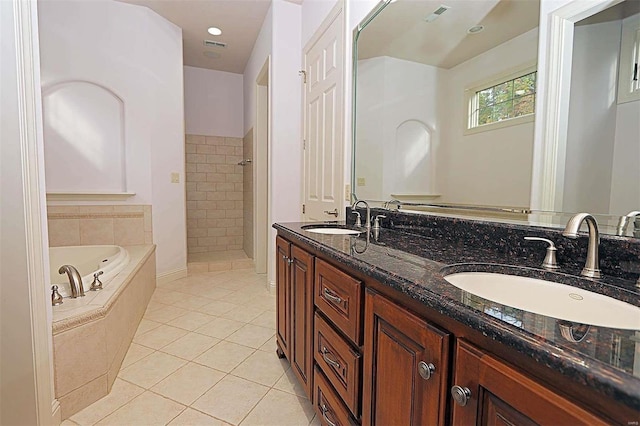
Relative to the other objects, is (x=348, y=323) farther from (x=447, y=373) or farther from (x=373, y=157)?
(x=373, y=157)

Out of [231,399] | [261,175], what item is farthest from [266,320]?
[261,175]

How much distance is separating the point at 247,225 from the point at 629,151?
162 inches

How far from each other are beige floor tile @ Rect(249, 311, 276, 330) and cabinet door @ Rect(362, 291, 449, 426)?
1.58m

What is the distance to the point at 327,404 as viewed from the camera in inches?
46.8

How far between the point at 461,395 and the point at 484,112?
1019 mm

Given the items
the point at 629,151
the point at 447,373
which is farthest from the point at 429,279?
the point at 629,151

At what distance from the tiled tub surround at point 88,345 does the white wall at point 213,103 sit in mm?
3054

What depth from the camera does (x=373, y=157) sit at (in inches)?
76.7

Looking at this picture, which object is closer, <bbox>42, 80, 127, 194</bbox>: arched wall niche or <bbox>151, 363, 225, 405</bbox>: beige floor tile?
<bbox>151, 363, 225, 405</bbox>: beige floor tile

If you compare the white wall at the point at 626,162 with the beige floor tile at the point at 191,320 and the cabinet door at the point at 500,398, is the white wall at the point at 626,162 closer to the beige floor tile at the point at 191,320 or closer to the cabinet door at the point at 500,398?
the cabinet door at the point at 500,398

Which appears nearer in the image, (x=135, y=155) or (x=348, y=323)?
(x=348, y=323)

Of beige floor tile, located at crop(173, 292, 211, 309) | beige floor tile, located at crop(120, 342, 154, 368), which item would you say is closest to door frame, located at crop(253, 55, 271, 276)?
beige floor tile, located at crop(173, 292, 211, 309)

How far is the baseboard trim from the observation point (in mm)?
3359

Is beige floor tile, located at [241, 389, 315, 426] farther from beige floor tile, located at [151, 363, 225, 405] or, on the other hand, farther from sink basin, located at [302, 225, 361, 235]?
sink basin, located at [302, 225, 361, 235]
